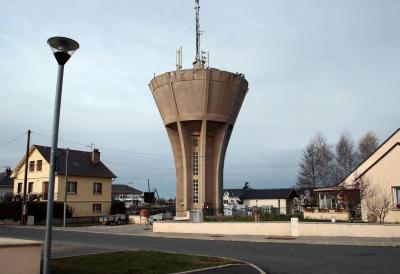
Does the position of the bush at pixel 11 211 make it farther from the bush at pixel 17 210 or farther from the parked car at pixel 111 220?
the parked car at pixel 111 220

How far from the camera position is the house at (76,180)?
54469 mm

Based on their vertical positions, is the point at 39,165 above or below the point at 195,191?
above

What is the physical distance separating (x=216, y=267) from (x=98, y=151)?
50.4 m

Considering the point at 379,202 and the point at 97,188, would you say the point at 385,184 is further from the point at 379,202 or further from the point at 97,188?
the point at 97,188

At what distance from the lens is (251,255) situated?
56.3 ft

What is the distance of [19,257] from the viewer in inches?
370

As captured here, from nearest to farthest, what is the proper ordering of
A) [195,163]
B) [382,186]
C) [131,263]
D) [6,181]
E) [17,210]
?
1. [131,263]
2. [382,186]
3. [195,163]
4. [17,210]
5. [6,181]

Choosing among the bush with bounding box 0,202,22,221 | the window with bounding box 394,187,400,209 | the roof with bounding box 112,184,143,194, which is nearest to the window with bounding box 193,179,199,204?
the bush with bounding box 0,202,22,221

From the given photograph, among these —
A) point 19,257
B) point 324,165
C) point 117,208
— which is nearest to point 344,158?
point 324,165

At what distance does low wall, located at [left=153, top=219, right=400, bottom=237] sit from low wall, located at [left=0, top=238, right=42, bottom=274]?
17.8 metres

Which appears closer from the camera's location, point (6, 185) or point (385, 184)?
point (385, 184)

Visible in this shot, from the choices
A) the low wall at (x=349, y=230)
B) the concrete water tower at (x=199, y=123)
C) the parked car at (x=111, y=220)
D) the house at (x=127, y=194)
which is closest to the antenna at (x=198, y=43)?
the concrete water tower at (x=199, y=123)

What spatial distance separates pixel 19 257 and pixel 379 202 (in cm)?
2526

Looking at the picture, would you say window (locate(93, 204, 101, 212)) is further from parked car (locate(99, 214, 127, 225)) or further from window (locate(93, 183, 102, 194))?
parked car (locate(99, 214, 127, 225))
